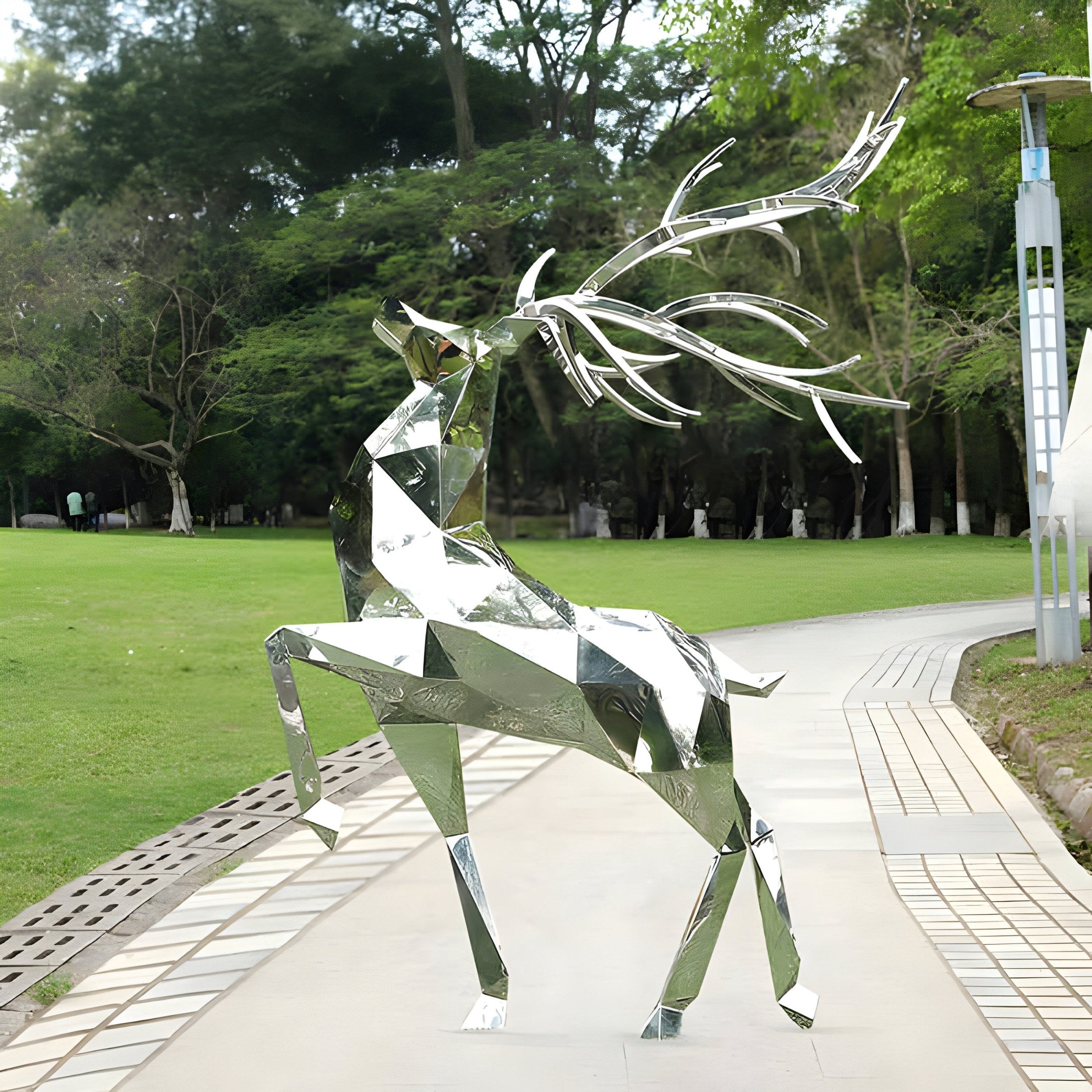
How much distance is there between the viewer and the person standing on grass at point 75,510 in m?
14.0

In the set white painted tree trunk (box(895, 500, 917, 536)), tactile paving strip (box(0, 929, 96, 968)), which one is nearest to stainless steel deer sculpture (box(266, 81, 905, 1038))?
tactile paving strip (box(0, 929, 96, 968))

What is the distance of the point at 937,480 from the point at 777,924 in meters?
18.2

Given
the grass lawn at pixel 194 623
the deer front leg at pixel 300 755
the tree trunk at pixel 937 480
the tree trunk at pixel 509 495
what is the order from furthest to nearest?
the tree trunk at pixel 937 480 → the tree trunk at pixel 509 495 → the grass lawn at pixel 194 623 → the deer front leg at pixel 300 755

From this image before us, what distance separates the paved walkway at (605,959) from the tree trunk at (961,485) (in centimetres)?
1425

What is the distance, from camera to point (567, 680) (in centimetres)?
273

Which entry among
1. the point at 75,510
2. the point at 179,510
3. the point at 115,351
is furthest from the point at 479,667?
the point at 115,351

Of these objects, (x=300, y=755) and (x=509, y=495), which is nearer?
(x=300, y=755)

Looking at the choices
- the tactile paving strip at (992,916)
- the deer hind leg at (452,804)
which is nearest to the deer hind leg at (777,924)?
the tactile paving strip at (992,916)

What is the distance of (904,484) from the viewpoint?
1969cm

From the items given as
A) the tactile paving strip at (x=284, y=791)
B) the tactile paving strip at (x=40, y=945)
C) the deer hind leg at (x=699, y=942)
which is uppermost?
the deer hind leg at (x=699, y=942)

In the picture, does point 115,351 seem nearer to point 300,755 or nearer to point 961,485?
point 961,485

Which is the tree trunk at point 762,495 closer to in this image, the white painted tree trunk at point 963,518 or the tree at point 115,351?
the white painted tree trunk at point 963,518

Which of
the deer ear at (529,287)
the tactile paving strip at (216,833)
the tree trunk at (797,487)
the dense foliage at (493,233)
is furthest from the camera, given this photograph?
the tree trunk at (797,487)

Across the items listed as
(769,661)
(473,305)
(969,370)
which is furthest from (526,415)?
(769,661)
